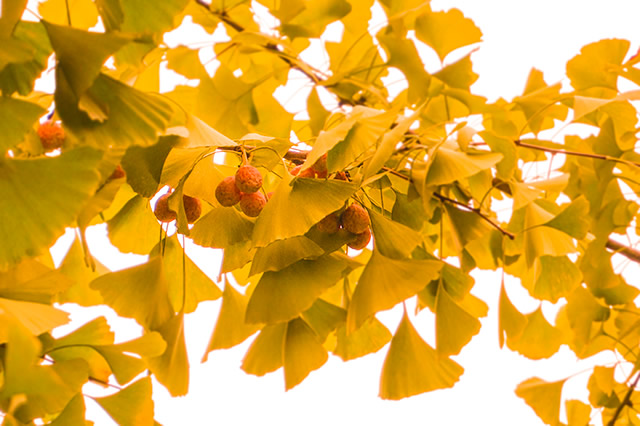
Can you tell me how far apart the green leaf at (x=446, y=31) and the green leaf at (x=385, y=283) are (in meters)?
0.24

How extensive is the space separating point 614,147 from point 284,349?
0.38m

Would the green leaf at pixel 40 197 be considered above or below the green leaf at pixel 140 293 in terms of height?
above

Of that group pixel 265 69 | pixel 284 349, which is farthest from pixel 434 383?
pixel 265 69

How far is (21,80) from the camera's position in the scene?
271 mm

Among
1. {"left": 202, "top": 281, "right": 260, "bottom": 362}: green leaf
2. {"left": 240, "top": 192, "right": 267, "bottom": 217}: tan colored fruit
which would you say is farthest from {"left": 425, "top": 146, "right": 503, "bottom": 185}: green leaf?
{"left": 202, "top": 281, "right": 260, "bottom": 362}: green leaf

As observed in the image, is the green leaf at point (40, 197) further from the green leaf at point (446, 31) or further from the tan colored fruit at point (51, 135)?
the green leaf at point (446, 31)

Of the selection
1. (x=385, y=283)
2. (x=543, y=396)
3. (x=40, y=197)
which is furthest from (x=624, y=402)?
(x=40, y=197)

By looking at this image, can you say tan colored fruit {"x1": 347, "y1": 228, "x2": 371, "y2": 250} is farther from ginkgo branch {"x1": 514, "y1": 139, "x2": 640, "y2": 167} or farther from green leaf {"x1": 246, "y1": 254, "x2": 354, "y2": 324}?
ginkgo branch {"x1": 514, "y1": 139, "x2": 640, "y2": 167}

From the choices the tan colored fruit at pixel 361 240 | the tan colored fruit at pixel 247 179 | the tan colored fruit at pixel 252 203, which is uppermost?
the tan colored fruit at pixel 247 179

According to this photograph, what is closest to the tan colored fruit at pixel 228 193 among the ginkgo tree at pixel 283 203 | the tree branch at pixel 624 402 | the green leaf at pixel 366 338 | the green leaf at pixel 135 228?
the ginkgo tree at pixel 283 203

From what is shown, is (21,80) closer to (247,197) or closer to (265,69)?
(247,197)

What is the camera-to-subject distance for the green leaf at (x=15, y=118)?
0.26 meters

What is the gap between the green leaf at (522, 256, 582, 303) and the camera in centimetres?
56

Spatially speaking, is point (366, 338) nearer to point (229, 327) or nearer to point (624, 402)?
point (229, 327)
